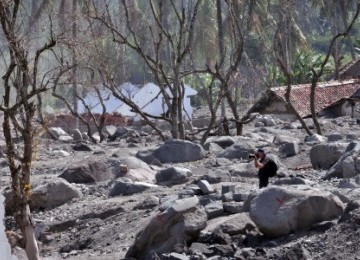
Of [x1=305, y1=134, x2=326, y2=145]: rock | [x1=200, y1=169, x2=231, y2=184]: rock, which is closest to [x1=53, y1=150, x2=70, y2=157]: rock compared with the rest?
[x1=305, y1=134, x2=326, y2=145]: rock

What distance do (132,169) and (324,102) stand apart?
22.2 m

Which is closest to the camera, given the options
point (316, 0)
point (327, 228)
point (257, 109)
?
point (327, 228)

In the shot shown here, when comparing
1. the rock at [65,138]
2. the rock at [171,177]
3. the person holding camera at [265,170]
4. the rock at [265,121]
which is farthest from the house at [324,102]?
the person holding camera at [265,170]

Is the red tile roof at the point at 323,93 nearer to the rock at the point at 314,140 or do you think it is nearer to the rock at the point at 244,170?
the rock at the point at 314,140

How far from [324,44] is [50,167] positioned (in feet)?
232

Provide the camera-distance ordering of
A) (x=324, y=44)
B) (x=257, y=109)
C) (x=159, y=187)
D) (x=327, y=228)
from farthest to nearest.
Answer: (x=324, y=44)
(x=257, y=109)
(x=159, y=187)
(x=327, y=228)

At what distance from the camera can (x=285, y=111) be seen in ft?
134

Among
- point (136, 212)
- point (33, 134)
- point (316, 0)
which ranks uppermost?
point (316, 0)

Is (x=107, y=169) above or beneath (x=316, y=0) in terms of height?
beneath

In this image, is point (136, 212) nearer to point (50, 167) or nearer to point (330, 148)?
point (330, 148)

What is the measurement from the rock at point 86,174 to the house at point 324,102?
19699 millimetres

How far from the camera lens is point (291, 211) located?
37.3 ft

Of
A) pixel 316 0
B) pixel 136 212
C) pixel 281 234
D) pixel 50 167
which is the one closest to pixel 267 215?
pixel 281 234

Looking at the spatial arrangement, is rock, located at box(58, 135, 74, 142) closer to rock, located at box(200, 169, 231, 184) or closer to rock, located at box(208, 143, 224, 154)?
rock, located at box(208, 143, 224, 154)
